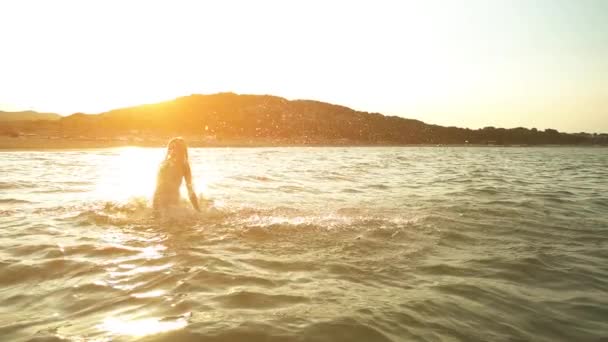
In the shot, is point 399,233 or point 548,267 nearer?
point 548,267

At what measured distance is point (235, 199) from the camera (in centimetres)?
1145

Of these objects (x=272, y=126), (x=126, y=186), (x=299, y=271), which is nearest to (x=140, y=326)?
(x=299, y=271)

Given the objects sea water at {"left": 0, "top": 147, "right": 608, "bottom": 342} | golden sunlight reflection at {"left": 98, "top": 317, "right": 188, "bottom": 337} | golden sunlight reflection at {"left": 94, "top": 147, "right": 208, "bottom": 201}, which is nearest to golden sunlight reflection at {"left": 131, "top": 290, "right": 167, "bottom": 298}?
sea water at {"left": 0, "top": 147, "right": 608, "bottom": 342}

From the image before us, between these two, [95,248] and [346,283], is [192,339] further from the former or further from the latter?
[95,248]

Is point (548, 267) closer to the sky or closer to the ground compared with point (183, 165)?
closer to the ground

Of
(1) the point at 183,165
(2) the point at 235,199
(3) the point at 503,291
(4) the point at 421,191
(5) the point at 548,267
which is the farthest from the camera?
(4) the point at 421,191

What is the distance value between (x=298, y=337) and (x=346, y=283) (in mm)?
1446

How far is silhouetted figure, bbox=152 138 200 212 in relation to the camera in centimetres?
921

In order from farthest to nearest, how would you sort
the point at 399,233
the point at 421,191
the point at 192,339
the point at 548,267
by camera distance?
1. the point at 421,191
2. the point at 399,233
3. the point at 548,267
4. the point at 192,339

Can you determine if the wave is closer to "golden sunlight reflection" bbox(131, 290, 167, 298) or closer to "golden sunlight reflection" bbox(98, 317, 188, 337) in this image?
"golden sunlight reflection" bbox(131, 290, 167, 298)

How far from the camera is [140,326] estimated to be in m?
3.62

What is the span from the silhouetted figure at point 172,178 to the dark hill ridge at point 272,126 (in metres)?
44.9

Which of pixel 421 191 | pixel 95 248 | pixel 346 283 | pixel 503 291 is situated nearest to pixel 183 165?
pixel 95 248

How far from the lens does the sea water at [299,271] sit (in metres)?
3.75
